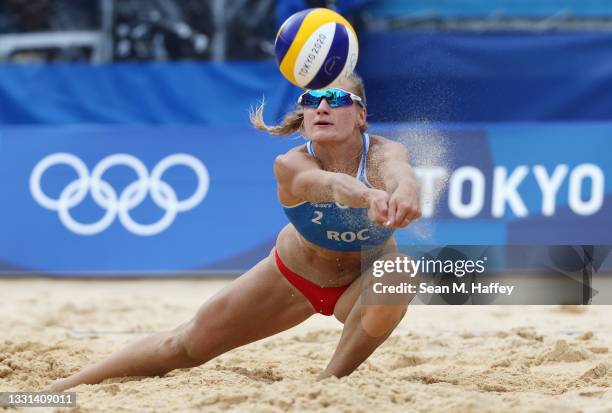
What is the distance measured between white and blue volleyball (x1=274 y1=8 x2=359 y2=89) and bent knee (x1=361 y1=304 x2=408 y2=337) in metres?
0.99

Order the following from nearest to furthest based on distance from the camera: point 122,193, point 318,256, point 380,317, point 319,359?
point 380,317
point 318,256
point 319,359
point 122,193

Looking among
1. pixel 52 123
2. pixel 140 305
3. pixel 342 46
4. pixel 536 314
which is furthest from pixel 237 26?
pixel 342 46

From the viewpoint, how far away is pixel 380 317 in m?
4.16

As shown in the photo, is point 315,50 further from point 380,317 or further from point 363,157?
point 380,317

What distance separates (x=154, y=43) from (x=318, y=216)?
835 cm

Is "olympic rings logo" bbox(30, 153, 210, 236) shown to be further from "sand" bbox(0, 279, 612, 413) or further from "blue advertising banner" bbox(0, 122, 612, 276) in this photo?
"sand" bbox(0, 279, 612, 413)

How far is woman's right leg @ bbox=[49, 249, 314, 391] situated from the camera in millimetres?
4523

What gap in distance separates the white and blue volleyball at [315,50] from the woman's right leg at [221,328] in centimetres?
90

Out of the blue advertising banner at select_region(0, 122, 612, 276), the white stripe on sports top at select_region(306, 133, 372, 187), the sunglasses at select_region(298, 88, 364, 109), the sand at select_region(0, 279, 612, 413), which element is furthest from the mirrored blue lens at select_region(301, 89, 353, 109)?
the blue advertising banner at select_region(0, 122, 612, 276)

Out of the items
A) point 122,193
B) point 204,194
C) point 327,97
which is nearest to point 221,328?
point 327,97

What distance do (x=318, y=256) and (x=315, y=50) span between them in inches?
36.8

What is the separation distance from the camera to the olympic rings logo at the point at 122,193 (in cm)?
838

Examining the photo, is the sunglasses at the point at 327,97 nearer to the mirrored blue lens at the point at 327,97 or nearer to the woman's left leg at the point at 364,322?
the mirrored blue lens at the point at 327,97

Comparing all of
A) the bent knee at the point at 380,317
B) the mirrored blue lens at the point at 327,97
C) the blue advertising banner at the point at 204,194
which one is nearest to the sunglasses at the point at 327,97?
the mirrored blue lens at the point at 327,97
